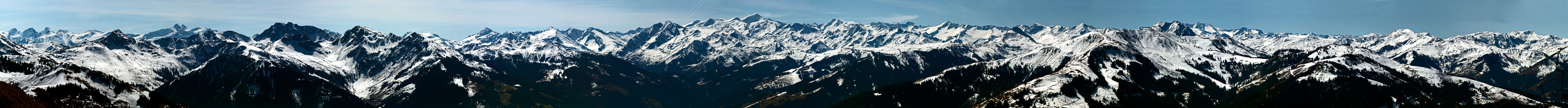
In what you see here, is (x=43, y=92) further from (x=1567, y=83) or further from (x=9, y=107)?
(x=1567, y=83)

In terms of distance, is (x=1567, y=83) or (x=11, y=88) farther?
(x=11, y=88)

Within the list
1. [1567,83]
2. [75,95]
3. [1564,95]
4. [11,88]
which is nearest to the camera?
[1567,83]

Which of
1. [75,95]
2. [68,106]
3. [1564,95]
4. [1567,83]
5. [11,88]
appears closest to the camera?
[1567,83]

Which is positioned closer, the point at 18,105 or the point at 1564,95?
the point at 1564,95

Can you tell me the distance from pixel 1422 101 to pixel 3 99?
199831mm

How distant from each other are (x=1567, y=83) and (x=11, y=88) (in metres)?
248

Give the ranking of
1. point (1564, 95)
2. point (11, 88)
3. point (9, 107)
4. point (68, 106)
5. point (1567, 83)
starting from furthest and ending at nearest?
point (68, 106) → point (11, 88) → point (9, 107) → point (1564, 95) → point (1567, 83)

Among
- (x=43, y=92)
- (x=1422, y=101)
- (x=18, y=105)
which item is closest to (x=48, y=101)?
(x=43, y=92)

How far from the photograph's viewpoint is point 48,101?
17850cm

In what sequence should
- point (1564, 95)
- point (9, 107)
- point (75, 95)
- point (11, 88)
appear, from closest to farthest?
point (1564, 95)
point (9, 107)
point (11, 88)
point (75, 95)

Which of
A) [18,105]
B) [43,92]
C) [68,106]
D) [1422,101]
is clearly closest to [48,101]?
[68,106]

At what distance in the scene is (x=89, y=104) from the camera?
194m

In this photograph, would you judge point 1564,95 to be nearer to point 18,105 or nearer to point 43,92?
point 18,105

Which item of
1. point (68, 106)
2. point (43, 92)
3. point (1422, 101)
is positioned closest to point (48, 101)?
point (68, 106)
